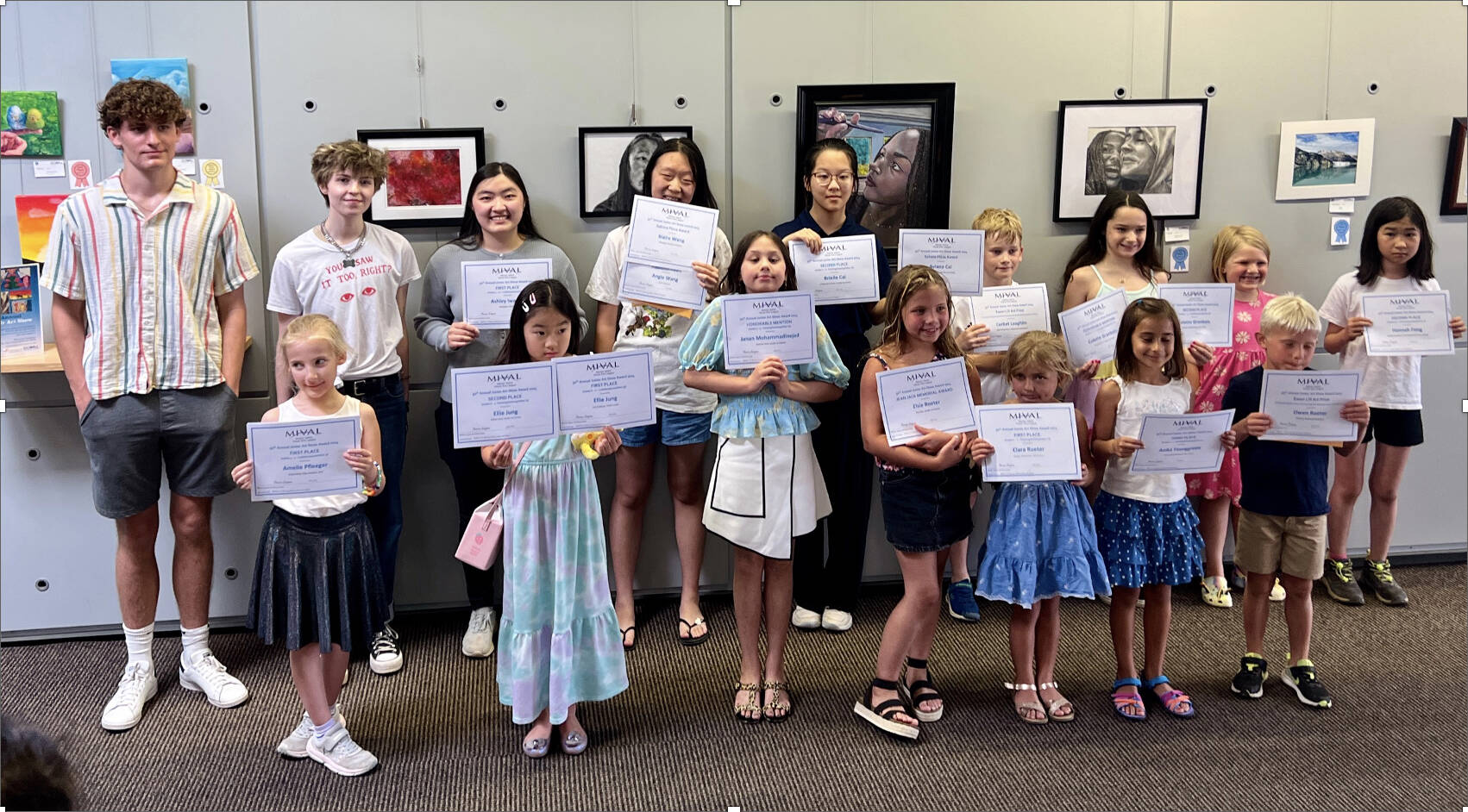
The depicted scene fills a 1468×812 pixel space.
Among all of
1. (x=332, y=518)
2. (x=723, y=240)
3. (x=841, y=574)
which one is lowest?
(x=841, y=574)

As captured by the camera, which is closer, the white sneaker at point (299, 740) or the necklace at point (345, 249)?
the white sneaker at point (299, 740)

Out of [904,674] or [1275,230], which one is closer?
[904,674]

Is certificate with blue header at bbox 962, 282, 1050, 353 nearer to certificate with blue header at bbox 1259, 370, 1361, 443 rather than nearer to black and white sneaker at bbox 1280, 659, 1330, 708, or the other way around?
certificate with blue header at bbox 1259, 370, 1361, 443

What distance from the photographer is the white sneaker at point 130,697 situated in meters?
2.91

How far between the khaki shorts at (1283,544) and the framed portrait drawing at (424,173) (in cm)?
278

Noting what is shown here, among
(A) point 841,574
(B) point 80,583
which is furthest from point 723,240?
(B) point 80,583

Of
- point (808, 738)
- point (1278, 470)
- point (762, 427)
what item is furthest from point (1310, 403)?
point (808, 738)

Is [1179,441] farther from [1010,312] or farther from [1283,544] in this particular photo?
[1010,312]

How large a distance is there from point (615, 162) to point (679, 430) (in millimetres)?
1004

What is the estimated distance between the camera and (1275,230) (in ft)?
12.9

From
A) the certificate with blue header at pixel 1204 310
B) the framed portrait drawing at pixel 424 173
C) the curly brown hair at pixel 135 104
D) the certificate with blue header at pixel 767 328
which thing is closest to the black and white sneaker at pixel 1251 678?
the certificate with blue header at pixel 1204 310

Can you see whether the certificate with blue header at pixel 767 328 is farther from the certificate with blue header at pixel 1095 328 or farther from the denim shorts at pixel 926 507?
the certificate with blue header at pixel 1095 328

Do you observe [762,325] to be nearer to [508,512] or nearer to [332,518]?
[508,512]

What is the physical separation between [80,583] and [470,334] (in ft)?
5.96
